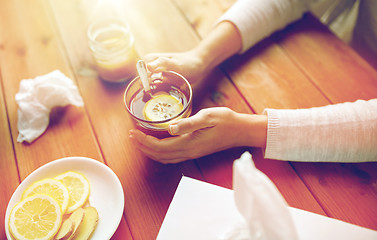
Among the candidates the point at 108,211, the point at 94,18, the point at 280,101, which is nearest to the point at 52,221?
the point at 108,211

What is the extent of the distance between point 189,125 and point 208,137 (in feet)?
0.25

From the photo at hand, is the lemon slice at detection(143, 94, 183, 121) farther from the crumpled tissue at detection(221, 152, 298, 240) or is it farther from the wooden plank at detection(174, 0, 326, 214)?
the crumpled tissue at detection(221, 152, 298, 240)

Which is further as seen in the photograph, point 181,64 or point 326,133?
point 181,64

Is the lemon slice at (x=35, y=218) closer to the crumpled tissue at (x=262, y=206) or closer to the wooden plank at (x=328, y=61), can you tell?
the crumpled tissue at (x=262, y=206)

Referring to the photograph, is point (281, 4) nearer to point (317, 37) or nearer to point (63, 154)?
point (317, 37)

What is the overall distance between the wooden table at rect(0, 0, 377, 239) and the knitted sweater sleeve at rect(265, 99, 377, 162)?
0.03m

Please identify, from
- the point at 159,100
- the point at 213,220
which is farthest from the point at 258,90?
the point at 213,220

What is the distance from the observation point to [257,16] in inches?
34.5

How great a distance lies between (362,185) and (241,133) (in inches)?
10.4

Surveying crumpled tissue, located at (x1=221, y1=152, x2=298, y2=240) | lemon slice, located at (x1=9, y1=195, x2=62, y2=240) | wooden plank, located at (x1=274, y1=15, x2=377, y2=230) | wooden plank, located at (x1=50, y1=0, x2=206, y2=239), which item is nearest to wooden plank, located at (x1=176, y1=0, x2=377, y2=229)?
wooden plank, located at (x1=274, y1=15, x2=377, y2=230)

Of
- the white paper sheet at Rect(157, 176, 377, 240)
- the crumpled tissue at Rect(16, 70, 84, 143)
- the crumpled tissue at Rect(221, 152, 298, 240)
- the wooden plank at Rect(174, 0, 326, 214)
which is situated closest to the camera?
the crumpled tissue at Rect(221, 152, 298, 240)

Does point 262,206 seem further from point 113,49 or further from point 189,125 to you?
point 113,49

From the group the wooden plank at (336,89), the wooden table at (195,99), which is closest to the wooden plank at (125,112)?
the wooden table at (195,99)

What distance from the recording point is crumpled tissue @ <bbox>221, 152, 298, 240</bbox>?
39 cm
